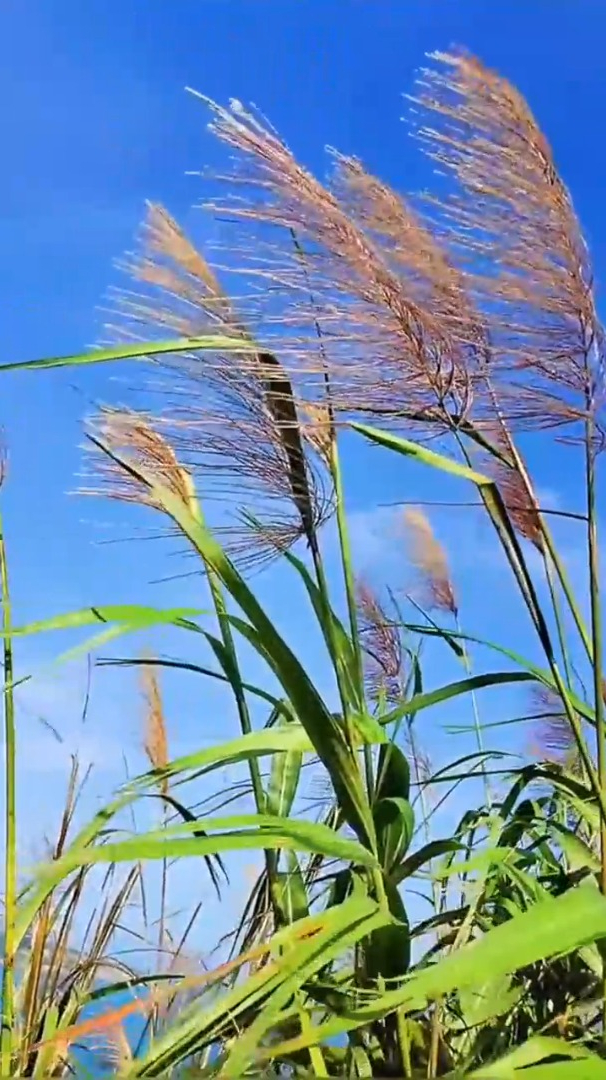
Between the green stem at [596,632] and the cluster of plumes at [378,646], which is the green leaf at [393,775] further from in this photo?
the cluster of plumes at [378,646]

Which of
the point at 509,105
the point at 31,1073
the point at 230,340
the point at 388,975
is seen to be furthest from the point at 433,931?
the point at 509,105

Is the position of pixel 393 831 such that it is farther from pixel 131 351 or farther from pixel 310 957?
pixel 131 351

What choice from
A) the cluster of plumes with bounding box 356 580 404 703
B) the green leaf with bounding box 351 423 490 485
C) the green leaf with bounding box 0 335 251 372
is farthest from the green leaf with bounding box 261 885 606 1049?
the cluster of plumes with bounding box 356 580 404 703

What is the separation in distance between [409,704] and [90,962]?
1.39ft

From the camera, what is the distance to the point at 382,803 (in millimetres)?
726

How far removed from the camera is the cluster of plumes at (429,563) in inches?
57.4

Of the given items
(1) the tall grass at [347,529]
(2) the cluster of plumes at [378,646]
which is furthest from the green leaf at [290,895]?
(2) the cluster of plumes at [378,646]

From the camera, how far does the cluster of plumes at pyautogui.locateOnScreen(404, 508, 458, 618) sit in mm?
1458

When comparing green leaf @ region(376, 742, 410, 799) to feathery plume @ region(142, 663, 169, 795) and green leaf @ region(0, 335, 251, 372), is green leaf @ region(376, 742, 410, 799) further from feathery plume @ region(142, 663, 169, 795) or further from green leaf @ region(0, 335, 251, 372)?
feathery plume @ region(142, 663, 169, 795)

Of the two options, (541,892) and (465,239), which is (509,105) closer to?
(465,239)

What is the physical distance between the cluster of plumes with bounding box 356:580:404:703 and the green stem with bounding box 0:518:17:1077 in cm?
49

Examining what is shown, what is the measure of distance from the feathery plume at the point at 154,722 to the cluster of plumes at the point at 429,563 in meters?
0.35

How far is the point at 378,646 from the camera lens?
130cm

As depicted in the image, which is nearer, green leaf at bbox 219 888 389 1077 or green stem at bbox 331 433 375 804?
green leaf at bbox 219 888 389 1077
